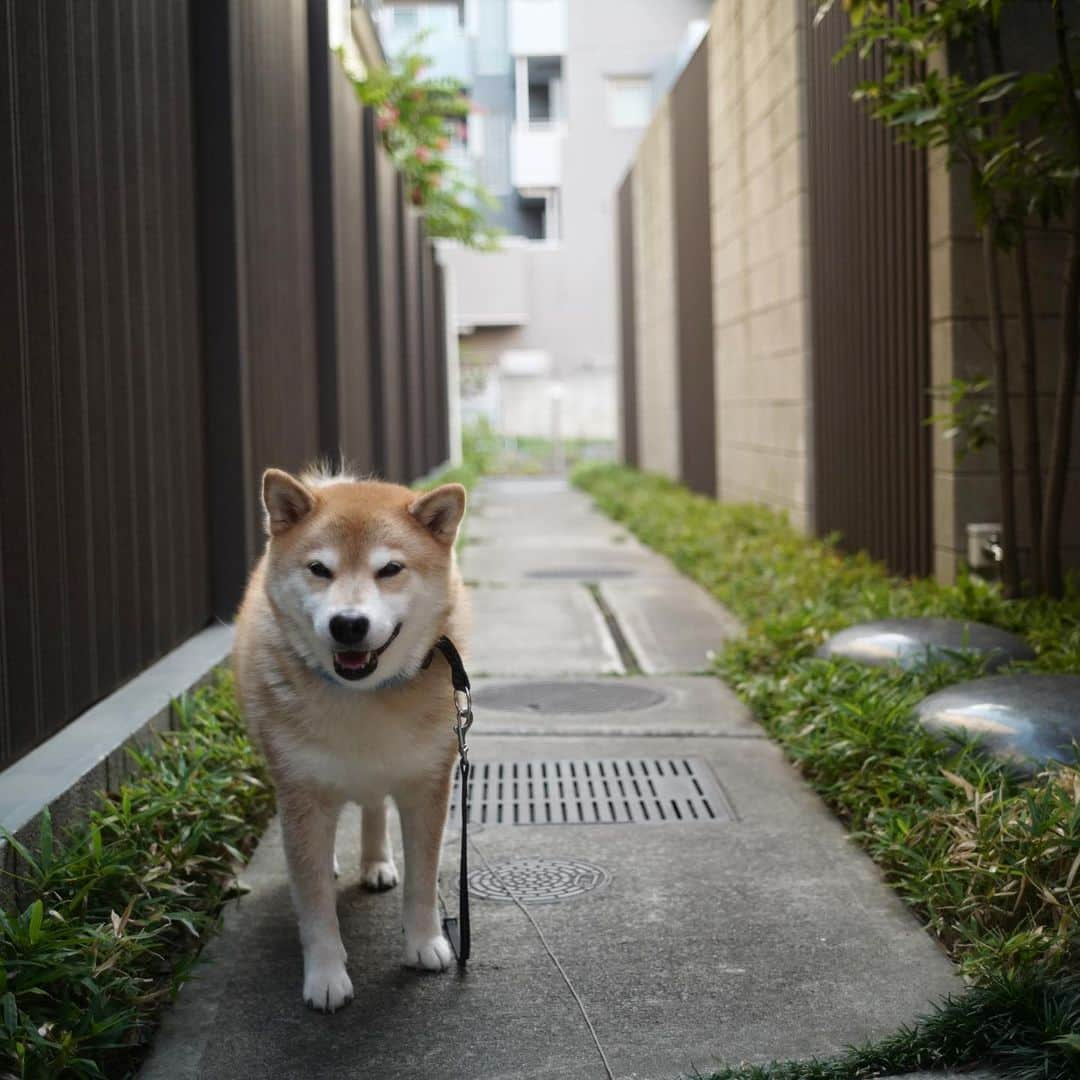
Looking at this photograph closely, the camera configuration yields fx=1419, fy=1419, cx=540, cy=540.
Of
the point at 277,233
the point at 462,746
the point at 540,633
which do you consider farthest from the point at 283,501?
the point at 540,633

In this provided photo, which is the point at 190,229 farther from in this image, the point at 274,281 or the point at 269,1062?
the point at 269,1062

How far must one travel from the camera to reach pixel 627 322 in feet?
67.8

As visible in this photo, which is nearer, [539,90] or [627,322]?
[627,322]

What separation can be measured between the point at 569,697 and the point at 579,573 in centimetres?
423

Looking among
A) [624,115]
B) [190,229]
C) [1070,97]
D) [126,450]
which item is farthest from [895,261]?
[624,115]

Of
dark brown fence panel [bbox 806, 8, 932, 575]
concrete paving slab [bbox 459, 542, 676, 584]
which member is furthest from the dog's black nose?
concrete paving slab [bbox 459, 542, 676, 584]

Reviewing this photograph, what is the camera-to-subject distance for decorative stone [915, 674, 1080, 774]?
3.92 m

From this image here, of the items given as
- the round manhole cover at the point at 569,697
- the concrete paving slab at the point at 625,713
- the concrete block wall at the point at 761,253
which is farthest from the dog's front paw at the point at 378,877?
the concrete block wall at the point at 761,253

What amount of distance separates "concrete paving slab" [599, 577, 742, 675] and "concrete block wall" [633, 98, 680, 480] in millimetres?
6695

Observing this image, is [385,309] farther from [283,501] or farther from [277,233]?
[283,501]

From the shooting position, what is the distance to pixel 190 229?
5.75 m

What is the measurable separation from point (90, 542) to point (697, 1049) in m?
2.39

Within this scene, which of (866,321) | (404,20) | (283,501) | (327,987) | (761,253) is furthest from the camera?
(404,20)

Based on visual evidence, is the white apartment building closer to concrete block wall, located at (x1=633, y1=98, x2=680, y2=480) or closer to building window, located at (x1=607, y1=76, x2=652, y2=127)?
building window, located at (x1=607, y1=76, x2=652, y2=127)
